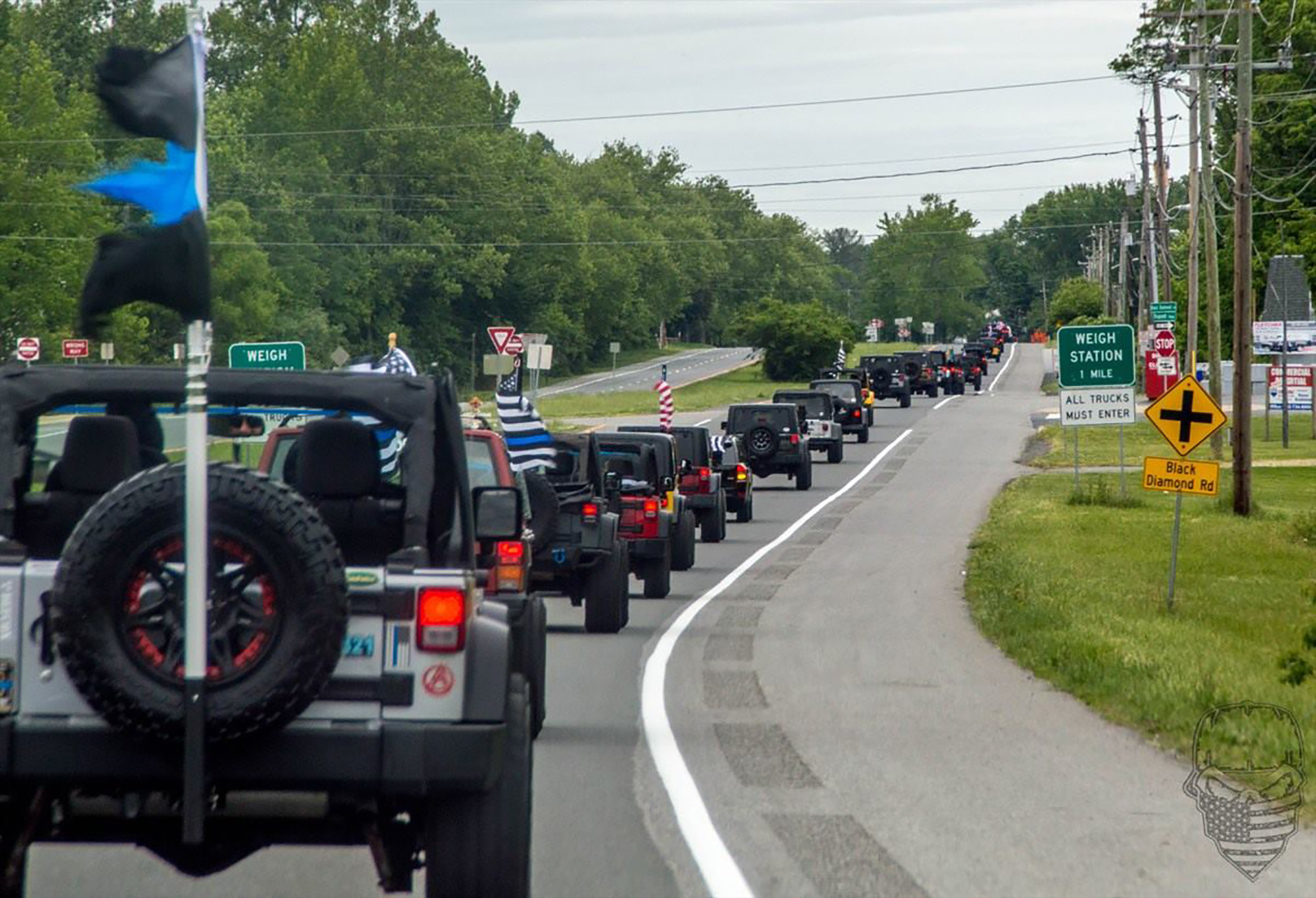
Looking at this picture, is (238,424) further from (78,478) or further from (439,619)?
(439,619)

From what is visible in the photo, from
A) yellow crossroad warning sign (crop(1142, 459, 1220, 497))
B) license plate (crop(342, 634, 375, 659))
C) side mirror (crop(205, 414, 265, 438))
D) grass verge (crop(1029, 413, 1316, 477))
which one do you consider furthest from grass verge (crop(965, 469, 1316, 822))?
grass verge (crop(1029, 413, 1316, 477))

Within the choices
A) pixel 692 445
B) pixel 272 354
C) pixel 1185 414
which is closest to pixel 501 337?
pixel 272 354

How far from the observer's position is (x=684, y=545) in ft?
87.0

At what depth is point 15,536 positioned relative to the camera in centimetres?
754

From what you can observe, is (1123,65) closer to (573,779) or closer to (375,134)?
(375,134)

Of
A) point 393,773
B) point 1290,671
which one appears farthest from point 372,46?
point 393,773

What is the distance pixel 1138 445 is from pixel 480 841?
2130 inches

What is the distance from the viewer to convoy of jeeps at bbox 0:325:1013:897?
6.19 metres

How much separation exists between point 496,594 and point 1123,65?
58150 millimetres

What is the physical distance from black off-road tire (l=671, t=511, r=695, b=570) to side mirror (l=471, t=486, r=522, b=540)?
17.9 meters

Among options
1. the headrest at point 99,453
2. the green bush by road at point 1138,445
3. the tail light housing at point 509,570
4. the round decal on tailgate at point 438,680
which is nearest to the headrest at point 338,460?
the headrest at point 99,453

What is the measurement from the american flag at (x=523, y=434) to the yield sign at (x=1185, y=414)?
618 centimetres

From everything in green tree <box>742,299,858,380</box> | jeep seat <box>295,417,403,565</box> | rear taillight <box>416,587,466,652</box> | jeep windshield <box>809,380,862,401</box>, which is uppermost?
green tree <box>742,299,858,380</box>

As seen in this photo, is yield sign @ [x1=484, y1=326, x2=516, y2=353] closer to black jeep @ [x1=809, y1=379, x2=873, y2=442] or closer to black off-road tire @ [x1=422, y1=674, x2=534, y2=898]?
black jeep @ [x1=809, y1=379, x2=873, y2=442]
